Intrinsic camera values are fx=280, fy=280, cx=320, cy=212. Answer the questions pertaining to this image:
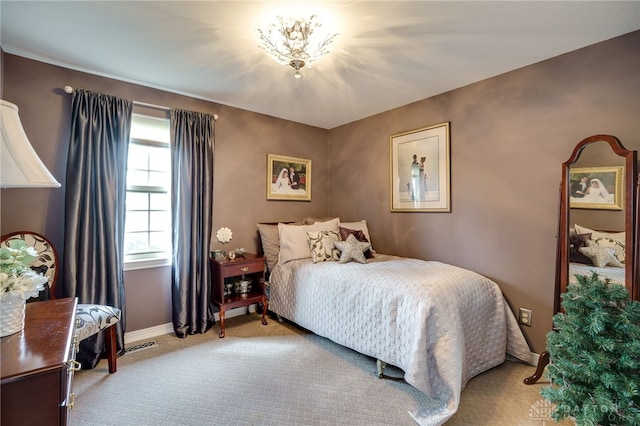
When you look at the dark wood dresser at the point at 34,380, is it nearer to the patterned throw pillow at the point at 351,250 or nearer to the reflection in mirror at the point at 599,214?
the patterned throw pillow at the point at 351,250

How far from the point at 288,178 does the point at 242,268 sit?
4.66 ft

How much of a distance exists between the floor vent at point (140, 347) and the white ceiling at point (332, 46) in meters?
2.47

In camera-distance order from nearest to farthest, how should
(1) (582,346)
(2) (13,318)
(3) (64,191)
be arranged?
(2) (13,318), (1) (582,346), (3) (64,191)

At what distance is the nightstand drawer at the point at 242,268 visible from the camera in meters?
2.87

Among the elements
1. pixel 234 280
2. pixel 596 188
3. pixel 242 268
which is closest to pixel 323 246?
pixel 242 268

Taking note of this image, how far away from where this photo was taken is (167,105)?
2.87 metres

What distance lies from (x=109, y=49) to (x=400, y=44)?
218 centimetres

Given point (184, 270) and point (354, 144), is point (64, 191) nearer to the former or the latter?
point (184, 270)

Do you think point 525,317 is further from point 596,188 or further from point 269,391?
point 269,391

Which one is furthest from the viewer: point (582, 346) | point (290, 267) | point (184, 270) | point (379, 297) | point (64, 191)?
point (290, 267)

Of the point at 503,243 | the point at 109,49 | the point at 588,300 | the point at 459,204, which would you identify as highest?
the point at 109,49

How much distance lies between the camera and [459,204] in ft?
9.23

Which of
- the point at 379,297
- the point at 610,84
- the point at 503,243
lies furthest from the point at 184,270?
the point at 610,84

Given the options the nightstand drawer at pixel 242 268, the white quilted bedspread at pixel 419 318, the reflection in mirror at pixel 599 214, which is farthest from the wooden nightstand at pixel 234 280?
the reflection in mirror at pixel 599 214
